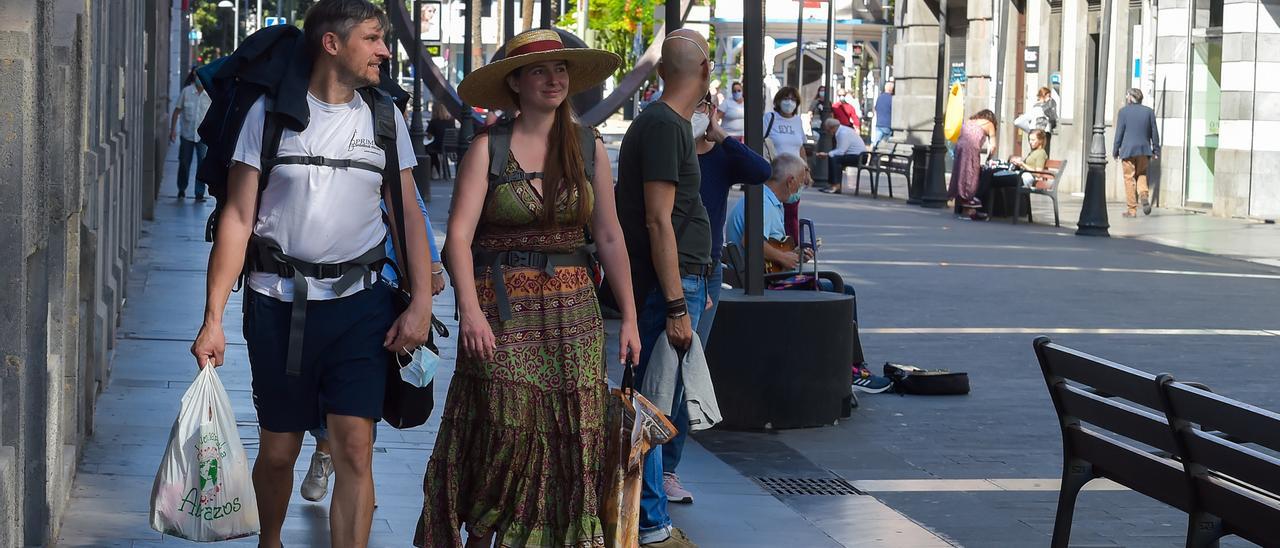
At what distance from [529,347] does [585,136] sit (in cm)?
67

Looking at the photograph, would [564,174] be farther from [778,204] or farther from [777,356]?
[778,204]

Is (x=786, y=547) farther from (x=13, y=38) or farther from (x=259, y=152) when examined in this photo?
(x=13, y=38)

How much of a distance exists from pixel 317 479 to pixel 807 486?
215cm

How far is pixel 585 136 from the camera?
18.2ft

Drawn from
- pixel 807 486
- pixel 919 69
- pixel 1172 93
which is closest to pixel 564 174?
pixel 807 486

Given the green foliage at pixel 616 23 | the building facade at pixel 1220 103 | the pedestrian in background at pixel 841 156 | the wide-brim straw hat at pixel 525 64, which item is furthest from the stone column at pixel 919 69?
the wide-brim straw hat at pixel 525 64

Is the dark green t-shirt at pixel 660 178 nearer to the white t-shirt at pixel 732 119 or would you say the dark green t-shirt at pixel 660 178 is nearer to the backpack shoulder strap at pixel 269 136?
the backpack shoulder strap at pixel 269 136

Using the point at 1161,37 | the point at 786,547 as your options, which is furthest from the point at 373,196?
the point at 1161,37

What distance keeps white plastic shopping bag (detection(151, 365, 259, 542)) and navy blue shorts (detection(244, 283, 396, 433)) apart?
32cm

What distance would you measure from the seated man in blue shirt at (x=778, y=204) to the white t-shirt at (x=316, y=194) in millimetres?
4718

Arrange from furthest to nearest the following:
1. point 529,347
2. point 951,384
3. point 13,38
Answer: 1. point 951,384
2. point 529,347
3. point 13,38

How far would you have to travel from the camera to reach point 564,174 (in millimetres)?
5430

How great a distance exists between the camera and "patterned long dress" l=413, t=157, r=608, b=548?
5.35 metres

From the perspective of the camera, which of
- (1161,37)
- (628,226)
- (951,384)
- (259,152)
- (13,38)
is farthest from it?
(1161,37)
